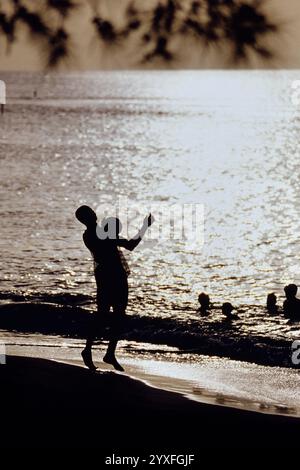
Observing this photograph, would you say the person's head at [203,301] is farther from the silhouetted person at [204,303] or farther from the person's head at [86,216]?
the person's head at [86,216]

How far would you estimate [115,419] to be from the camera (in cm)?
1016

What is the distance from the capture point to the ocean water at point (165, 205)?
2664 centimetres

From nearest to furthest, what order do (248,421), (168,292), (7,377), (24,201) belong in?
(248,421) < (7,377) < (168,292) < (24,201)

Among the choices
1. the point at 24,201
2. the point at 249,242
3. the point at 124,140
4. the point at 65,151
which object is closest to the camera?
the point at 249,242

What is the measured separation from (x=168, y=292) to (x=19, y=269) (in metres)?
5.65

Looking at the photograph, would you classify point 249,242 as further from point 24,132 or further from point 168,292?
point 24,132

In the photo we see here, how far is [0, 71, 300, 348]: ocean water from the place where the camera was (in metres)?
26.6

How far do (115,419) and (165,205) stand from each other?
1976 inches

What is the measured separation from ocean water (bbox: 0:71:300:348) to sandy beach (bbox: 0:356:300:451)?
10.3ft

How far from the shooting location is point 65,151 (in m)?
108

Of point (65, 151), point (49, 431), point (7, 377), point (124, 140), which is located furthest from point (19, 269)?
point (124, 140)

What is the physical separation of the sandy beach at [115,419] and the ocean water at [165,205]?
3.13 meters

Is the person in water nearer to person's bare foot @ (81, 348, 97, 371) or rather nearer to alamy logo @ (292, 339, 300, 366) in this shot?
person's bare foot @ (81, 348, 97, 371)

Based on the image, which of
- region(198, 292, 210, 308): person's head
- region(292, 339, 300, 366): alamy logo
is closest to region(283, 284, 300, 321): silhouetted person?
region(198, 292, 210, 308): person's head
